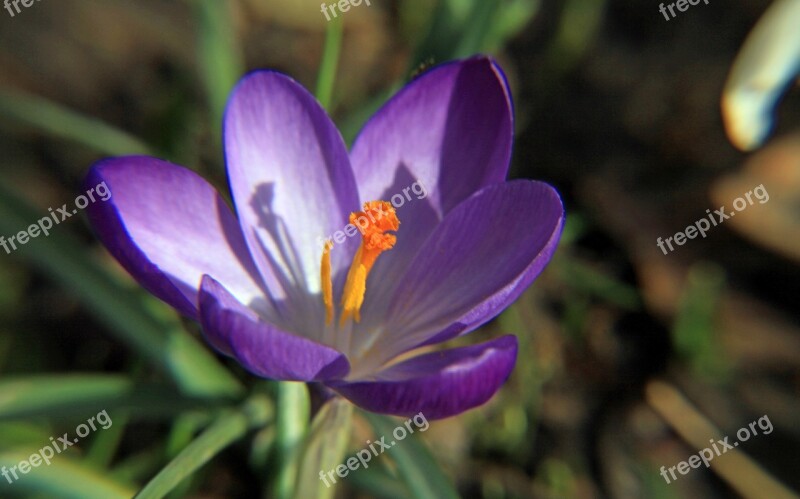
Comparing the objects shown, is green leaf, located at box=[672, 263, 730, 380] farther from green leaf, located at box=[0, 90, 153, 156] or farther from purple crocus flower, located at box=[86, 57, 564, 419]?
green leaf, located at box=[0, 90, 153, 156]

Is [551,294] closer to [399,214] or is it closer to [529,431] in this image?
[529,431]

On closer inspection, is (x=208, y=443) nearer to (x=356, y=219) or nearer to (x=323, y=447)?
(x=323, y=447)

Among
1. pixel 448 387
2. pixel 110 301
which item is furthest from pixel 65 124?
pixel 448 387

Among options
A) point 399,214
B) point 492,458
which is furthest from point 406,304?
point 492,458

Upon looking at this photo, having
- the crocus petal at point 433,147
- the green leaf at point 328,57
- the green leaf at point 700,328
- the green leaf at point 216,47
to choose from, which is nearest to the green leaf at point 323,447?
the crocus petal at point 433,147

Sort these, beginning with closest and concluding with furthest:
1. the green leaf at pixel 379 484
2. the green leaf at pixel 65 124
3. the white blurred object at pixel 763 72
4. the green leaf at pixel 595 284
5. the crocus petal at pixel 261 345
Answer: the crocus petal at pixel 261 345
the white blurred object at pixel 763 72
the green leaf at pixel 379 484
the green leaf at pixel 65 124
the green leaf at pixel 595 284

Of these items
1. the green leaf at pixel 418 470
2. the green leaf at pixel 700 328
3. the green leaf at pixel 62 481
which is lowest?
the green leaf at pixel 700 328

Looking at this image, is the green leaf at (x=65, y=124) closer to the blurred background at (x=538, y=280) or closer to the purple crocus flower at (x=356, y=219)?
the blurred background at (x=538, y=280)
